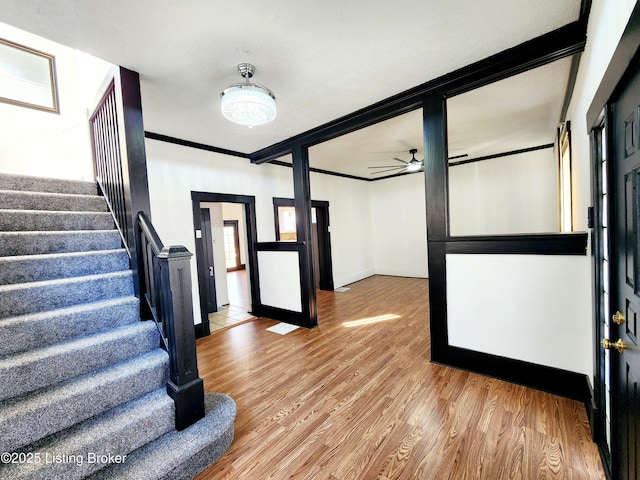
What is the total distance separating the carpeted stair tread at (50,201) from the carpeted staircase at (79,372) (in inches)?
0.7

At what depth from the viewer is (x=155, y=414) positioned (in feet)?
5.11

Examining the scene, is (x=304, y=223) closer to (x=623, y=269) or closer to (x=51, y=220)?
(x=51, y=220)

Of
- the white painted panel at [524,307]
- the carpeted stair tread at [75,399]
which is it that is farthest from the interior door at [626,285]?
the carpeted stair tread at [75,399]

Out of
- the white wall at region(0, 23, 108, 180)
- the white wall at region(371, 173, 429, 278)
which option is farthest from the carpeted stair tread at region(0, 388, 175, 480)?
the white wall at region(371, 173, 429, 278)

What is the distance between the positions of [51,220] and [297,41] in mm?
2534

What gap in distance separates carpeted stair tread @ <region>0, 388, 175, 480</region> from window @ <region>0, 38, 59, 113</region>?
14.0 feet

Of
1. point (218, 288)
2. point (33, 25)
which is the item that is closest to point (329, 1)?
point (33, 25)

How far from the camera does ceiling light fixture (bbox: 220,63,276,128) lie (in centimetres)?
195

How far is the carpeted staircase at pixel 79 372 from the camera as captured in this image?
134 cm

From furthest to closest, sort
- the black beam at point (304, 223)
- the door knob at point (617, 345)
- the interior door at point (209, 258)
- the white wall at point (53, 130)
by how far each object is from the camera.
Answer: the interior door at point (209, 258), the black beam at point (304, 223), the white wall at point (53, 130), the door knob at point (617, 345)

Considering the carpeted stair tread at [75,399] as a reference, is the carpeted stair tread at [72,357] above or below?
above

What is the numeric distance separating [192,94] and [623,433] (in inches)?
143

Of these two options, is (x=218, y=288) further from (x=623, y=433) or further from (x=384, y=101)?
(x=623, y=433)

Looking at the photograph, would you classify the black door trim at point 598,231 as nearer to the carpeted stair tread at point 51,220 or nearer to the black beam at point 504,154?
the carpeted stair tread at point 51,220
